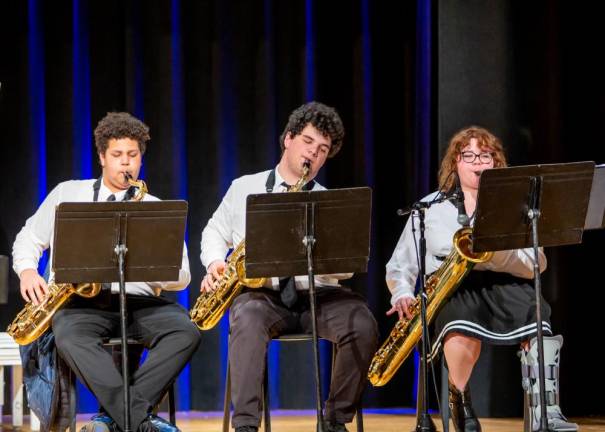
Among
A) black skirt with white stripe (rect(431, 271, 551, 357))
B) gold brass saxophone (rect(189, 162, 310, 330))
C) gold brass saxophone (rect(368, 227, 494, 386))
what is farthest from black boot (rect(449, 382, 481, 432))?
gold brass saxophone (rect(189, 162, 310, 330))

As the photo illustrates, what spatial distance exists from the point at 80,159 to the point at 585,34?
352cm

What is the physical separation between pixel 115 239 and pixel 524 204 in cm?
177

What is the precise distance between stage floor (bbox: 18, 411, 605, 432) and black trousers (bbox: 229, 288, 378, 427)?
1.19 meters

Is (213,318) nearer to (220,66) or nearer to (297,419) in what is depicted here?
(297,419)

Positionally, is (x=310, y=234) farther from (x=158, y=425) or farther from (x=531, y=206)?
(x=158, y=425)

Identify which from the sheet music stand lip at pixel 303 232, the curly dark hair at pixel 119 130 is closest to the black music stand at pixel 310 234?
the sheet music stand lip at pixel 303 232

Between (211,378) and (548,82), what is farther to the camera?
(211,378)

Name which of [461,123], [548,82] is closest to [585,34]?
[548,82]

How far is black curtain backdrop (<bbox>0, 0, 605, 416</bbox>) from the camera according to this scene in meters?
6.18

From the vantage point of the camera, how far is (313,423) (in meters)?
6.15

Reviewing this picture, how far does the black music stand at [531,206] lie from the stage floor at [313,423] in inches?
71.0

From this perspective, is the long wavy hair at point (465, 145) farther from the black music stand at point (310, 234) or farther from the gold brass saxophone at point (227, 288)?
the black music stand at point (310, 234)

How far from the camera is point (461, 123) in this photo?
6172 millimetres

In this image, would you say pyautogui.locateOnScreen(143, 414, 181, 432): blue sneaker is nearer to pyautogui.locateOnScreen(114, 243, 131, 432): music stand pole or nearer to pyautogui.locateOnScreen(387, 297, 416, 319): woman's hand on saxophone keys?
pyautogui.locateOnScreen(114, 243, 131, 432): music stand pole
